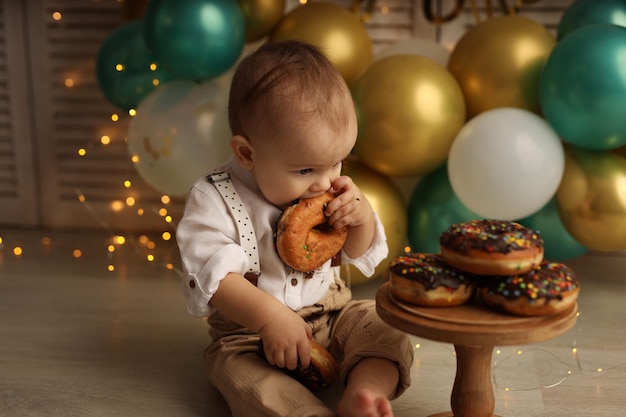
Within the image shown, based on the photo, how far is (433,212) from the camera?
1648mm

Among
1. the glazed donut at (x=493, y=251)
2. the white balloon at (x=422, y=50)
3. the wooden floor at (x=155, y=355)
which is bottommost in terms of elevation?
the wooden floor at (x=155, y=355)

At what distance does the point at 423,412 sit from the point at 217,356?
0.35 meters

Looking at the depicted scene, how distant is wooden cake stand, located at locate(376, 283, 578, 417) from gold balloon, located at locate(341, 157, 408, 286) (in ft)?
1.97

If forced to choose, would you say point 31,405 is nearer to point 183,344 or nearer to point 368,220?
point 183,344

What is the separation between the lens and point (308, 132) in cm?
105

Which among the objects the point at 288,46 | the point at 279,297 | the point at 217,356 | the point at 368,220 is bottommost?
the point at 217,356

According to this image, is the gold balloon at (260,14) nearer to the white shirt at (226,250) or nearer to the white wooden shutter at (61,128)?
the white wooden shutter at (61,128)

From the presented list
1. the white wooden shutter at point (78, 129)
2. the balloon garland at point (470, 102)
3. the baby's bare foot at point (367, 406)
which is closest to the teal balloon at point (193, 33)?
the balloon garland at point (470, 102)

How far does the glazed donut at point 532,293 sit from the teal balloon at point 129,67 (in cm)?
118

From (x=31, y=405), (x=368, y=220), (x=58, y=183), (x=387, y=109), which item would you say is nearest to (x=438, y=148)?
(x=387, y=109)

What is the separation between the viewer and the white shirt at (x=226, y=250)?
1090 millimetres

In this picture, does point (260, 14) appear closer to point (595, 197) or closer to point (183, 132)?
point (183, 132)

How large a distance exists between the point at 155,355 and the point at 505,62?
3.15 ft

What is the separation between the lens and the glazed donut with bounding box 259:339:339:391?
110 cm
